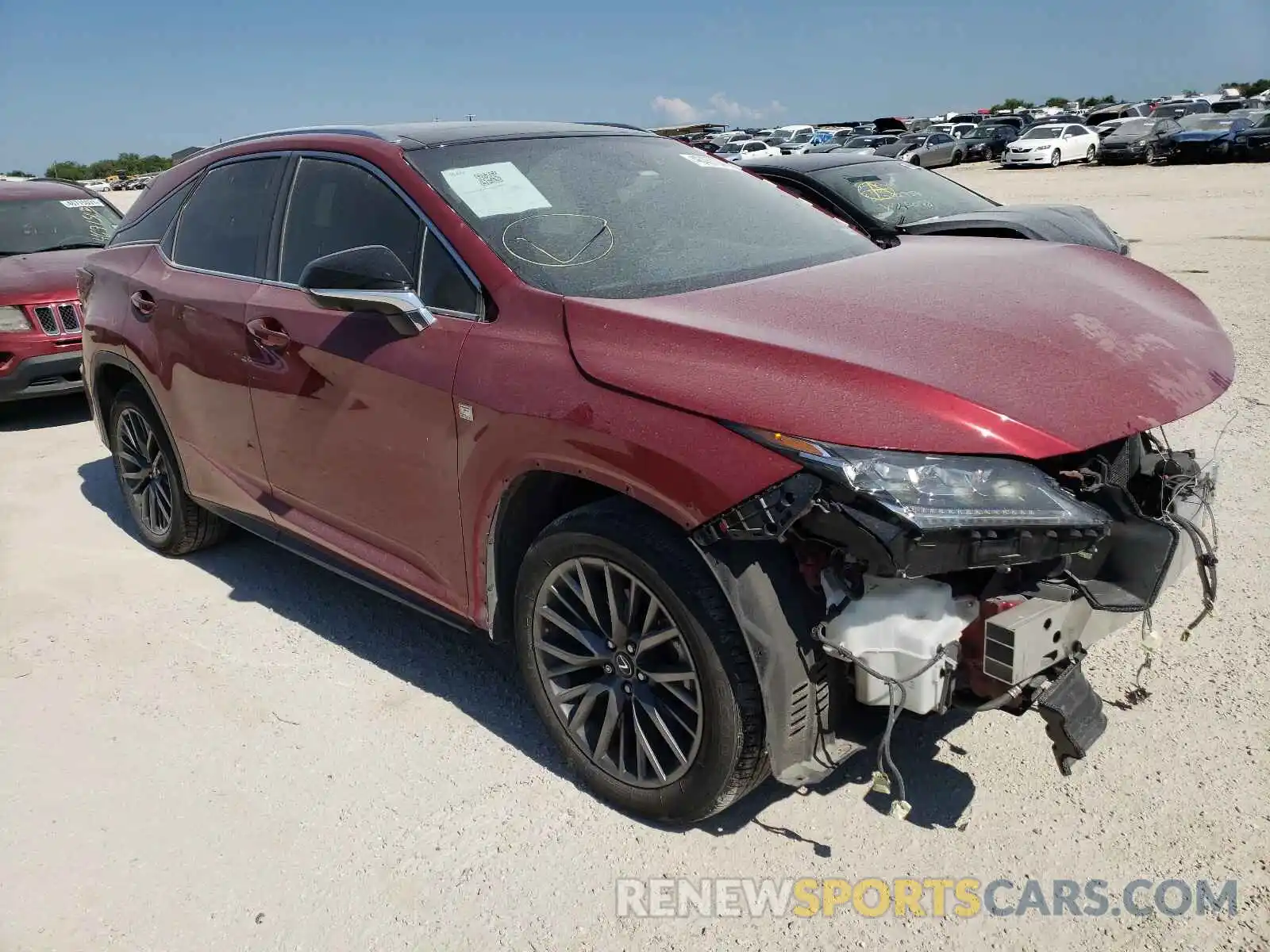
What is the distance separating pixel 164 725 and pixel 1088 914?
9.61 feet

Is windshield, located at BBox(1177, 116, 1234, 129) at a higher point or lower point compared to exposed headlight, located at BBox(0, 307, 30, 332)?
lower

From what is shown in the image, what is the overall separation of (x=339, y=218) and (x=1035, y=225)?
6.41 m

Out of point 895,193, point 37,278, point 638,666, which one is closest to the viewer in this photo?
point 638,666

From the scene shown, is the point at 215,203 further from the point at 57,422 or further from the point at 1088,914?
the point at 57,422

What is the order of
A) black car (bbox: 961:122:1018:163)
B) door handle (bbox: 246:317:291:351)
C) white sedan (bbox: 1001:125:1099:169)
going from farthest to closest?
black car (bbox: 961:122:1018:163) → white sedan (bbox: 1001:125:1099:169) → door handle (bbox: 246:317:291:351)

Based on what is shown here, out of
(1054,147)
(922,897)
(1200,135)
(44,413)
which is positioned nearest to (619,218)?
(922,897)

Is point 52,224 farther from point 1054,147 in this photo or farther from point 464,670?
point 1054,147

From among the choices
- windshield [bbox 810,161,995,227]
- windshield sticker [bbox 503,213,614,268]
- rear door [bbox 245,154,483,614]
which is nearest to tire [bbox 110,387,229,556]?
rear door [bbox 245,154,483,614]

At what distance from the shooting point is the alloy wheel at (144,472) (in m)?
4.86

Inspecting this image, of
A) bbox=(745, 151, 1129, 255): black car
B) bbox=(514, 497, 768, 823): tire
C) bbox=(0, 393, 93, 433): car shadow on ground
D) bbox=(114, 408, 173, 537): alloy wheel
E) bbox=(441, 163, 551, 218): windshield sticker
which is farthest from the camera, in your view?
bbox=(745, 151, 1129, 255): black car

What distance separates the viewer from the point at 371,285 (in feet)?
9.84

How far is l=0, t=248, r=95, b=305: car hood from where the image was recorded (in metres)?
7.54

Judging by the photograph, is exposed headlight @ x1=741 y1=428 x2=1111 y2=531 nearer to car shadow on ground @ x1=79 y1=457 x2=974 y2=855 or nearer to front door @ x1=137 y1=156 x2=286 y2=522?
car shadow on ground @ x1=79 y1=457 x2=974 y2=855

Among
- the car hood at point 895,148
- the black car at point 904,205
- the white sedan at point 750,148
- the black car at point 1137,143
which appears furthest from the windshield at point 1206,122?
the black car at point 904,205
